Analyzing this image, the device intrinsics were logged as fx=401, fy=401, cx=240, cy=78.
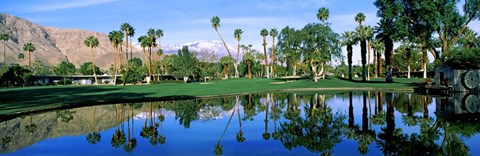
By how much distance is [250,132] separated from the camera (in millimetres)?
20516

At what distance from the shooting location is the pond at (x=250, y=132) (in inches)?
629

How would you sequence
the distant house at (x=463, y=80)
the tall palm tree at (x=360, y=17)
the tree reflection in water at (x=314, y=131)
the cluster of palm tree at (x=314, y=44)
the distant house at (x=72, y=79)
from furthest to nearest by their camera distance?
the distant house at (x=72, y=79)
the tall palm tree at (x=360, y=17)
the cluster of palm tree at (x=314, y=44)
the distant house at (x=463, y=80)
the tree reflection in water at (x=314, y=131)

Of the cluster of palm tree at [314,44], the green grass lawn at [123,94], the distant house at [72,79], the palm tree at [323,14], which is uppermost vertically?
the palm tree at [323,14]

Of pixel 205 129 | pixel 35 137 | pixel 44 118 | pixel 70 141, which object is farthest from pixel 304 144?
pixel 44 118

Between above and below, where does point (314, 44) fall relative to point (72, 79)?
above

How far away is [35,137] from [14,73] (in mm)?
100264

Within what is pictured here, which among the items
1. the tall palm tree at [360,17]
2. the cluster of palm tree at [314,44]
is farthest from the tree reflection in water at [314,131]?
the tall palm tree at [360,17]

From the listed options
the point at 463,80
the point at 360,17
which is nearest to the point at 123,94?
the point at 463,80

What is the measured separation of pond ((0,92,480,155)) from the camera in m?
16.0

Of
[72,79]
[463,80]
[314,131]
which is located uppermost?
[463,80]

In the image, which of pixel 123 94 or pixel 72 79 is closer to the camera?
pixel 123 94

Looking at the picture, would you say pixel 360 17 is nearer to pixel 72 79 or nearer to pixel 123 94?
pixel 123 94

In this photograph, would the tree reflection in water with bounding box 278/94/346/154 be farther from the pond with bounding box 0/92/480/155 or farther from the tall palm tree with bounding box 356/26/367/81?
the tall palm tree with bounding box 356/26/367/81

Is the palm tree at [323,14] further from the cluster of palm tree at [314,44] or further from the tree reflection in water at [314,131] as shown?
the tree reflection in water at [314,131]
